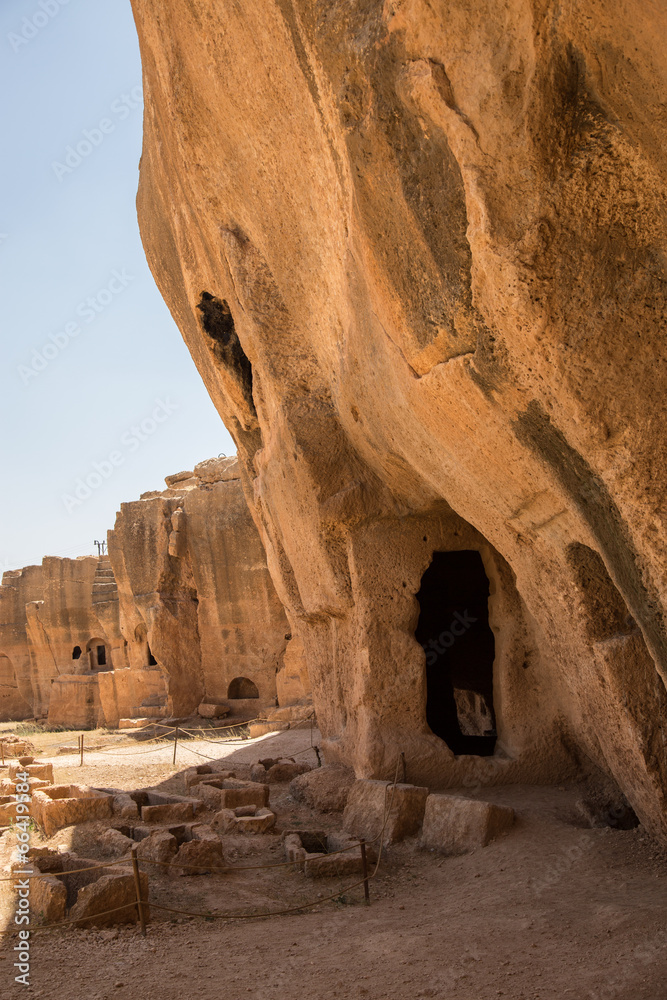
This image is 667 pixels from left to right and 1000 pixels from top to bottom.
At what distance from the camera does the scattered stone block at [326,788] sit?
24.3 feet

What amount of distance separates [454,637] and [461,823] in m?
5.63

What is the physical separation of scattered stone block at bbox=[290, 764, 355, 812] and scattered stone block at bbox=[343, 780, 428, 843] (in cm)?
94

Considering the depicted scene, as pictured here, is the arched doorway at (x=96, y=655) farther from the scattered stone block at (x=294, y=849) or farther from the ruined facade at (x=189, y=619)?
the scattered stone block at (x=294, y=849)

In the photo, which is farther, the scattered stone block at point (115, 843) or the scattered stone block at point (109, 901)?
the scattered stone block at point (115, 843)

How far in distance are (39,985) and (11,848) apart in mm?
3454

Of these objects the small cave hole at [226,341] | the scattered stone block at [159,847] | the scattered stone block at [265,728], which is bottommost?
the scattered stone block at [265,728]

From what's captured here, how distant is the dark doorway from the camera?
32.2ft

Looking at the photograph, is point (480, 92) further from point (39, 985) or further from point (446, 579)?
point (446, 579)

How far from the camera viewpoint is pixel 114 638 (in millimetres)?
21922

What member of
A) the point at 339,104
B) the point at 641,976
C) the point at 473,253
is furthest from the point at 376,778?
the point at 339,104

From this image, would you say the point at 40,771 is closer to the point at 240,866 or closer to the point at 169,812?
the point at 169,812

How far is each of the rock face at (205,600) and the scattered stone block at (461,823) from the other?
10481 mm

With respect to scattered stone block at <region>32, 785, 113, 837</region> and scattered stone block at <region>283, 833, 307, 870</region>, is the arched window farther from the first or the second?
scattered stone block at <region>283, 833, 307, 870</region>

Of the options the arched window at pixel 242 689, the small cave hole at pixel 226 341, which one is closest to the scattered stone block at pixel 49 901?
the small cave hole at pixel 226 341
